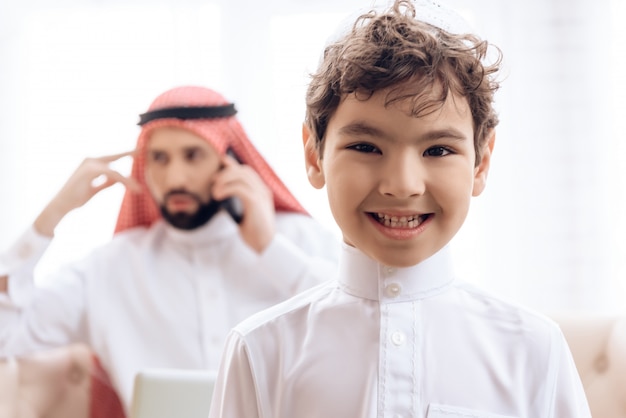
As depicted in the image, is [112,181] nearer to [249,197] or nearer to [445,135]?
[249,197]

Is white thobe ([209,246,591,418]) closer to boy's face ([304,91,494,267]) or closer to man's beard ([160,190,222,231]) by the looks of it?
boy's face ([304,91,494,267])

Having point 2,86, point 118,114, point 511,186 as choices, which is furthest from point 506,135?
point 2,86

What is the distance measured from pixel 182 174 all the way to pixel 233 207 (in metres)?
0.16

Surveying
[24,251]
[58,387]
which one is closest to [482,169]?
[24,251]

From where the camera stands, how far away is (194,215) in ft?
7.22

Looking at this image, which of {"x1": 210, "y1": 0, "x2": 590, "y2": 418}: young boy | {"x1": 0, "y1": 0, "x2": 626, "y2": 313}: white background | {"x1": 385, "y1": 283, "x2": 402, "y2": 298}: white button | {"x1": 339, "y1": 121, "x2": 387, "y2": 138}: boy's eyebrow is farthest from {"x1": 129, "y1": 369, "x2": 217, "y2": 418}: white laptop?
{"x1": 0, "y1": 0, "x2": 626, "y2": 313}: white background

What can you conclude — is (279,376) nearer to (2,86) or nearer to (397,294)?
(397,294)

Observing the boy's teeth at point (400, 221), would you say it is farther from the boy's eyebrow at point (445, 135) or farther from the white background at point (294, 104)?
the white background at point (294, 104)

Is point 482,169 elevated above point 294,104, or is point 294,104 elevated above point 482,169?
point 294,104

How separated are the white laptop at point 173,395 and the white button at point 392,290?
0.65 m

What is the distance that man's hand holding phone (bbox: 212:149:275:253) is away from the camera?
2182 mm

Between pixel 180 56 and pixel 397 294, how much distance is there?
181 centimetres

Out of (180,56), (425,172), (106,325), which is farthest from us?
(180,56)

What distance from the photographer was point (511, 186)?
268 cm
